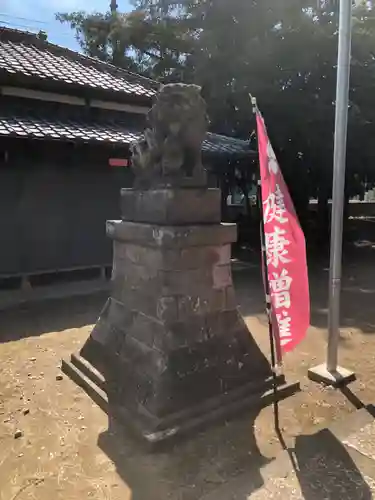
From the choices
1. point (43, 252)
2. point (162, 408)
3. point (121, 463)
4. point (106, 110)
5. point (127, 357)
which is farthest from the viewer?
point (106, 110)

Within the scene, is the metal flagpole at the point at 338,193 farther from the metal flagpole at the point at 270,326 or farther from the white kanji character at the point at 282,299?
the white kanji character at the point at 282,299

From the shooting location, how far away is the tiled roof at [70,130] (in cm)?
789

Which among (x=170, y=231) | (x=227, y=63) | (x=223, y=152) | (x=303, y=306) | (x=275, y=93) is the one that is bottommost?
(x=303, y=306)

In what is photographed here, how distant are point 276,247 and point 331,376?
1.81 meters

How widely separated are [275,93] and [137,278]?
9.74 metres

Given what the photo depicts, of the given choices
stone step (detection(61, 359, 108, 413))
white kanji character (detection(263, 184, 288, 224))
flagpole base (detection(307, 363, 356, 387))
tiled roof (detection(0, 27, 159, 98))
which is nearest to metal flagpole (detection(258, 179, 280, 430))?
white kanji character (detection(263, 184, 288, 224))

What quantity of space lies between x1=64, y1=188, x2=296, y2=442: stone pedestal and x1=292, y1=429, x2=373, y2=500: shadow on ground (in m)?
0.81

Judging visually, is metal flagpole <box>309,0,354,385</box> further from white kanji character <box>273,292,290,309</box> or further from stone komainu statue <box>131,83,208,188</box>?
stone komainu statue <box>131,83,208,188</box>

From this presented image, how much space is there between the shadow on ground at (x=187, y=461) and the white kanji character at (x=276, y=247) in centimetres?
158

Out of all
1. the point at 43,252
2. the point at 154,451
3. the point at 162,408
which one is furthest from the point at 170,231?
the point at 43,252

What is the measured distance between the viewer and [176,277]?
13.1ft

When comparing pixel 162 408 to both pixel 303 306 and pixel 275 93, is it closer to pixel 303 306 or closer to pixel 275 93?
pixel 303 306

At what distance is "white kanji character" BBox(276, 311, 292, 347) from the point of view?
13.4 ft

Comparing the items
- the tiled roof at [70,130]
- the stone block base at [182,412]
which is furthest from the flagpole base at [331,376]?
the tiled roof at [70,130]
